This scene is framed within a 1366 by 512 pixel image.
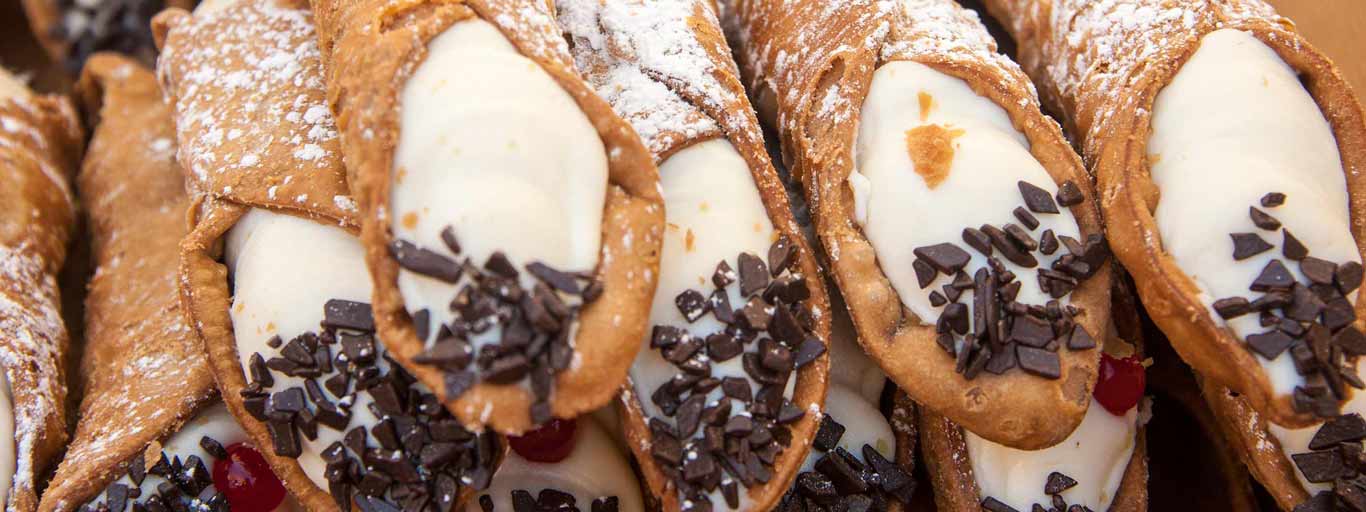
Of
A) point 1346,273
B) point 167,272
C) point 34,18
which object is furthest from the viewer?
point 34,18

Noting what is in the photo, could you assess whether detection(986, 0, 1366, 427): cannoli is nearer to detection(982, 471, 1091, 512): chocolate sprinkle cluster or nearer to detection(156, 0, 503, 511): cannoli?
detection(982, 471, 1091, 512): chocolate sprinkle cluster

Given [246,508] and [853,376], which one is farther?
Answer: [853,376]

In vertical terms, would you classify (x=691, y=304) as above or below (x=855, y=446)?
above

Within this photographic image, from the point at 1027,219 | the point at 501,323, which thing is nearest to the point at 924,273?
the point at 1027,219

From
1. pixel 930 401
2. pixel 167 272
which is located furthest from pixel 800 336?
pixel 167 272

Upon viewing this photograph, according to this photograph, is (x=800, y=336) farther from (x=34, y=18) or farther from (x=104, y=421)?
(x=34, y=18)

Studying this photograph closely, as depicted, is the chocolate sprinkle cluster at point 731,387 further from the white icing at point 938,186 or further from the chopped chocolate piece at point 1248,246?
the chopped chocolate piece at point 1248,246

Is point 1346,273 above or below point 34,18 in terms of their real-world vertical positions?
above

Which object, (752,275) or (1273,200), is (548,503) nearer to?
(752,275)
